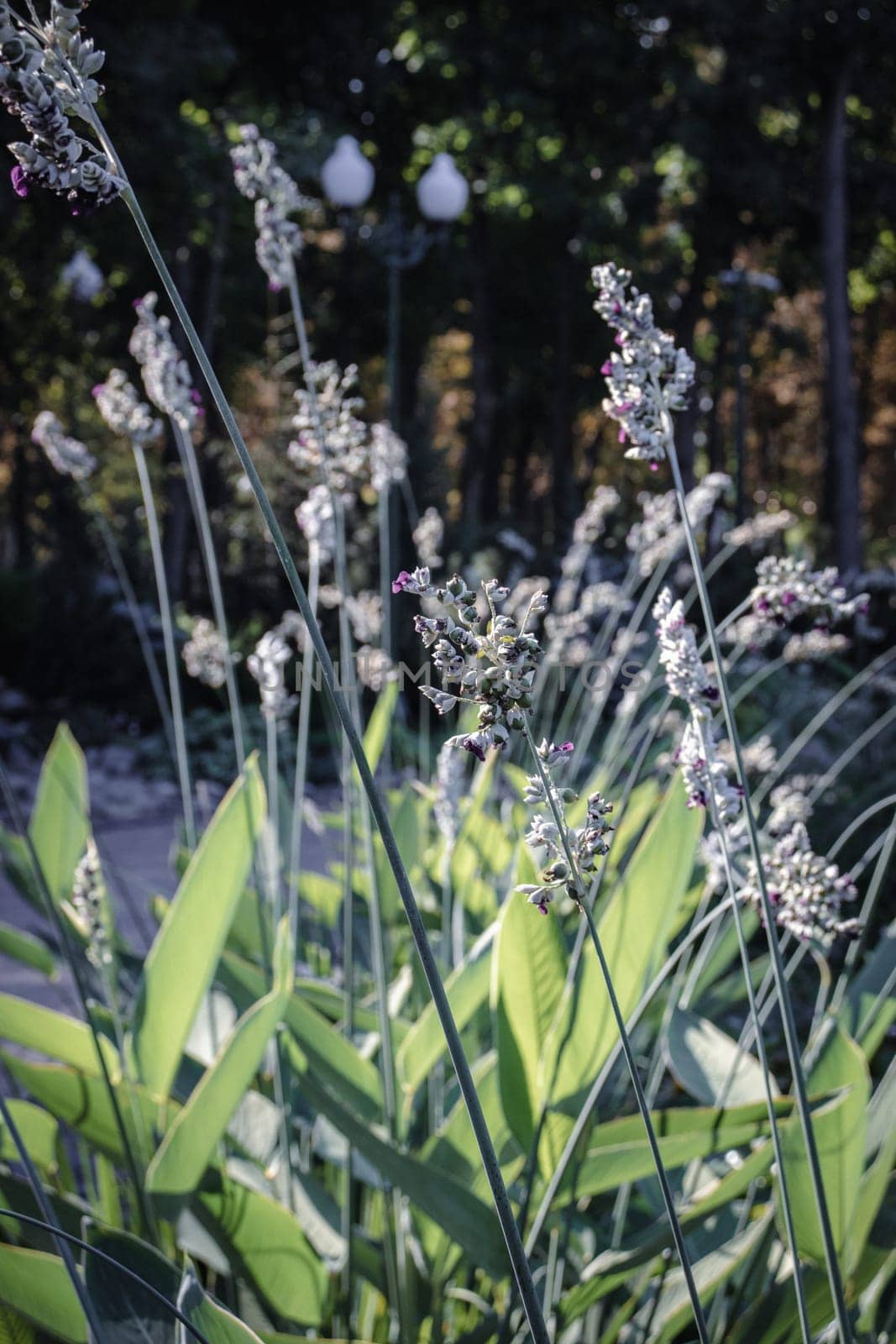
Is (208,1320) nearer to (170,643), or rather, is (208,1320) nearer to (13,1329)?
(13,1329)

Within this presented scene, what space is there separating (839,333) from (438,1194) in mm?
9065

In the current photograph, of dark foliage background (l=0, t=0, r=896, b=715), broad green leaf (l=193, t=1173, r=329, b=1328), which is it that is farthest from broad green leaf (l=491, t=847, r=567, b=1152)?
dark foliage background (l=0, t=0, r=896, b=715)

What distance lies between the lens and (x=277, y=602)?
24.4 ft

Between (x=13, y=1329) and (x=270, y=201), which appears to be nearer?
(x=13, y=1329)

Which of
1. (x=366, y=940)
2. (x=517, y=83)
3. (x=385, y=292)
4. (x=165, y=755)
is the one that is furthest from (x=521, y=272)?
(x=366, y=940)

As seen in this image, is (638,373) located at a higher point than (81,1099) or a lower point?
higher

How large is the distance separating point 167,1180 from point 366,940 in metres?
0.86

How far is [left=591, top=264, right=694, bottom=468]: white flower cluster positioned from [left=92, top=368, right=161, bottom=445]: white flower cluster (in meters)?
0.73

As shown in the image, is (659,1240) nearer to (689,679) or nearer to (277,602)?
(689,679)

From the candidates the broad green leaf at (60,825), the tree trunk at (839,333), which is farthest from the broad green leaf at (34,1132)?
the tree trunk at (839,333)

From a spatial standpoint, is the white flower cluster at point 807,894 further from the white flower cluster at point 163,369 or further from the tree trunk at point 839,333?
the tree trunk at point 839,333

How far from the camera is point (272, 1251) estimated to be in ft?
3.43

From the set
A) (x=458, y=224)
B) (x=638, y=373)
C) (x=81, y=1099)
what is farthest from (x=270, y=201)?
(x=458, y=224)

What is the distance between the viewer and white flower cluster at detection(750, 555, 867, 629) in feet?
2.83
